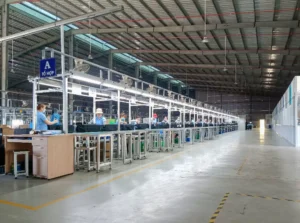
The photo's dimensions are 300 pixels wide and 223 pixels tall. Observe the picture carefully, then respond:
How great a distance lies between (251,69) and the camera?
22438 mm

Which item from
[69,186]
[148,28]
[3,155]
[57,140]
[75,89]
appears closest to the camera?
[69,186]

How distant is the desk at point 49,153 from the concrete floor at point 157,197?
250mm

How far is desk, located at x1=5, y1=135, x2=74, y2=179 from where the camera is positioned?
17.7 feet

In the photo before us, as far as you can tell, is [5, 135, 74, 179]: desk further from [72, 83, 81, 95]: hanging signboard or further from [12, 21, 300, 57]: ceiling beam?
[12, 21, 300, 57]: ceiling beam

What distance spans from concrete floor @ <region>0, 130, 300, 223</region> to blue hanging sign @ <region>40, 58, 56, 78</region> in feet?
7.64

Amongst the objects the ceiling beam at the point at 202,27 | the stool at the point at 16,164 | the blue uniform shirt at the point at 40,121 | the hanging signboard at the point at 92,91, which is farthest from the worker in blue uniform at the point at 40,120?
the ceiling beam at the point at 202,27

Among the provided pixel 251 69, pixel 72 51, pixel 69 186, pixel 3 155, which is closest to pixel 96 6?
pixel 72 51

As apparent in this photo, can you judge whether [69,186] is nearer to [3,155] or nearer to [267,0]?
[3,155]

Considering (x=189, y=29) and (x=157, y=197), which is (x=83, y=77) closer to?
(x=157, y=197)

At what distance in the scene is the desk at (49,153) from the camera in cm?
539

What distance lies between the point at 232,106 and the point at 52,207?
133 feet

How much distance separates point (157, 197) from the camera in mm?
4250

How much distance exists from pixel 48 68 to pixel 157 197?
12.4 ft

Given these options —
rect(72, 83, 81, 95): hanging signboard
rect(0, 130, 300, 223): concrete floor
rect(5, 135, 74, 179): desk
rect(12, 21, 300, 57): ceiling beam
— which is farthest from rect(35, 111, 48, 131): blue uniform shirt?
rect(12, 21, 300, 57): ceiling beam
